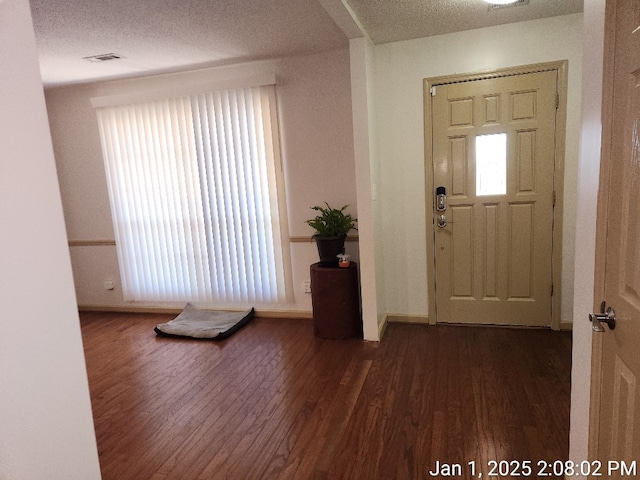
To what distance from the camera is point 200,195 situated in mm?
3898

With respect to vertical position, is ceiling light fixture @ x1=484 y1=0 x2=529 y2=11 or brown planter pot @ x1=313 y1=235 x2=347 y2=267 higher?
ceiling light fixture @ x1=484 y1=0 x2=529 y2=11

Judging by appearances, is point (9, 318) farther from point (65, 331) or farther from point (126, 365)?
point (126, 365)

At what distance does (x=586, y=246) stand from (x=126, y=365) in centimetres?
314

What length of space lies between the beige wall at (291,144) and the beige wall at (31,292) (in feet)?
9.46

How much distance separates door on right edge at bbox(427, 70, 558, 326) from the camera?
9.84 ft

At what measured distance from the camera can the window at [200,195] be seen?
12.1 ft

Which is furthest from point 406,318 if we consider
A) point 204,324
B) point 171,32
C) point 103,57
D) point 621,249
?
point 103,57

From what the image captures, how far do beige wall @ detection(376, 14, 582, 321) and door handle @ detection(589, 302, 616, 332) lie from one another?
2.15 meters

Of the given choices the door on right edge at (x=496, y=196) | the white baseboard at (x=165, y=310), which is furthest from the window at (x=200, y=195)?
the door on right edge at (x=496, y=196)

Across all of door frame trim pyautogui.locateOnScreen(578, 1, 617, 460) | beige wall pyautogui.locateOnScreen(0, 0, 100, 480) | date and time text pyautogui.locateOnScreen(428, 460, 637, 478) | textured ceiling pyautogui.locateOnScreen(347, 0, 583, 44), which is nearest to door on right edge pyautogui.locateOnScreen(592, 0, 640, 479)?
door frame trim pyautogui.locateOnScreen(578, 1, 617, 460)

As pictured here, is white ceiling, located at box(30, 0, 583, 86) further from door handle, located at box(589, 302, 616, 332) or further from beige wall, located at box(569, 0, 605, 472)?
door handle, located at box(589, 302, 616, 332)

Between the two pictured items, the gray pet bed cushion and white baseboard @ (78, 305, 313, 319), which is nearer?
the gray pet bed cushion

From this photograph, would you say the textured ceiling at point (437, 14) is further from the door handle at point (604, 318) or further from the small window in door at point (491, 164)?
the door handle at point (604, 318)

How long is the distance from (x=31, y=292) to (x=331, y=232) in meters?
2.66
